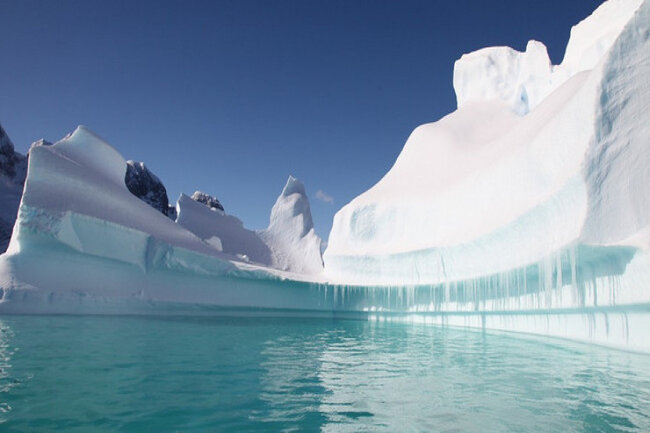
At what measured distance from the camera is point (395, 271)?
579 inches

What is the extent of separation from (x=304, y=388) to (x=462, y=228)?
989cm

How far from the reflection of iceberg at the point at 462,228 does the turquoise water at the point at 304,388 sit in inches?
94.3

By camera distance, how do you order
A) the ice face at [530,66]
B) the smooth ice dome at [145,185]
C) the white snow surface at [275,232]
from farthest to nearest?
the smooth ice dome at [145,185] → the white snow surface at [275,232] → the ice face at [530,66]

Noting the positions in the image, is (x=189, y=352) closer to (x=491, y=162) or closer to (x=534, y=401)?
(x=534, y=401)

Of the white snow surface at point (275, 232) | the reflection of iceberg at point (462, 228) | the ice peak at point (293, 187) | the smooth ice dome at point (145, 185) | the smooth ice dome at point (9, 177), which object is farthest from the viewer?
the smooth ice dome at point (145, 185)

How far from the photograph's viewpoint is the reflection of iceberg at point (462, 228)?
733cm

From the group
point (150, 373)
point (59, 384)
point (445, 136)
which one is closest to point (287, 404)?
point (150, 373)

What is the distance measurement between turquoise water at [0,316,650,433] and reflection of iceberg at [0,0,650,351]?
94.3 inches

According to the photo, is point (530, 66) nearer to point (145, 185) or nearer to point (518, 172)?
point (518, 172)

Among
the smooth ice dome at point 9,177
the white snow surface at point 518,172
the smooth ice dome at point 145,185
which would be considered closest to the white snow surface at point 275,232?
the white snow surface at point 518,172

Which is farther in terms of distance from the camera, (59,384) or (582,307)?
(582,307)

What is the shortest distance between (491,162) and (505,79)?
8.45m

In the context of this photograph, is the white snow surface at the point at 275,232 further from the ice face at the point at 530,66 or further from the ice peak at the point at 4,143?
the ice peak at the point at 4,143

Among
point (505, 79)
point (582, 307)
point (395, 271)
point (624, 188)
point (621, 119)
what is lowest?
point (582, 307)
